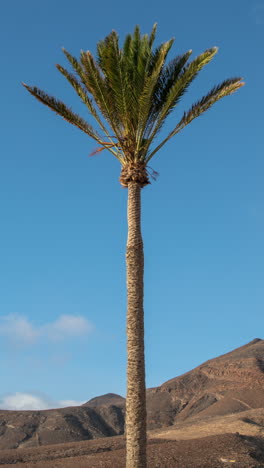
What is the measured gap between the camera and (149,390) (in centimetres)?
7756

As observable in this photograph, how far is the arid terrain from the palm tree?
29.4ft

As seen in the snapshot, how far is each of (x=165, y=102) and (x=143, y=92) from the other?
→ 4.76 feet

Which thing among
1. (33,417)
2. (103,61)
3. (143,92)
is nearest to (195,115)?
(143,92)

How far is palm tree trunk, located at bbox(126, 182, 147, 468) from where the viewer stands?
14406 millimetres

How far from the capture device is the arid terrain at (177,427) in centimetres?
2355

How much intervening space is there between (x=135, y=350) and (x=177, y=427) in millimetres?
30915

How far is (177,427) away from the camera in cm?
4312

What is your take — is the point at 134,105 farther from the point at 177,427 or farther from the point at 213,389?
the point at 213,389

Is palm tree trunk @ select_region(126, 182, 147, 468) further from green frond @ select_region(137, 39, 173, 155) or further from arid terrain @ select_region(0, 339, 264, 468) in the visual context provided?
arid terrain @ select_region(0, 339, 264, 468)

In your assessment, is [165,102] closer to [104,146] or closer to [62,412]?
[104,146]

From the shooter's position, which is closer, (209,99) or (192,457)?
(209,99)

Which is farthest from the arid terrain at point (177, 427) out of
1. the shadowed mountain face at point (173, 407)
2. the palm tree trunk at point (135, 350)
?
the palm tree trunk at point (135, 350)

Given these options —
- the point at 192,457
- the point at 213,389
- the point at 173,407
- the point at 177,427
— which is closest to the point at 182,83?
the point at 192,457

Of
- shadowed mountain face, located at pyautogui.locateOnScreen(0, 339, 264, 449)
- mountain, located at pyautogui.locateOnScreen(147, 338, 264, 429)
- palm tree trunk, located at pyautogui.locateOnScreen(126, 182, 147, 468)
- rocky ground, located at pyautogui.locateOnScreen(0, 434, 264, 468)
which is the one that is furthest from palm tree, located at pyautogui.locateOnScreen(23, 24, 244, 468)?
mountain, located at pyautogui.locateOnScreen(147, 338, 264, 429)
